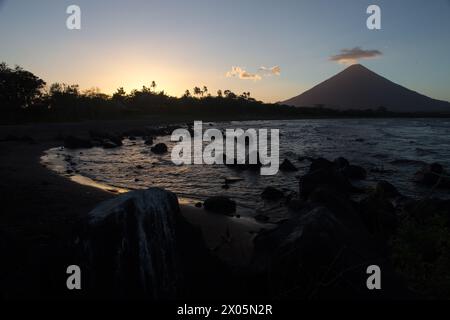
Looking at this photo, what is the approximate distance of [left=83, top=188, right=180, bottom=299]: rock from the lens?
→ 425cm

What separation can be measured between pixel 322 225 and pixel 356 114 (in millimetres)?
142766

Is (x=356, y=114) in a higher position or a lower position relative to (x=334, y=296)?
higher

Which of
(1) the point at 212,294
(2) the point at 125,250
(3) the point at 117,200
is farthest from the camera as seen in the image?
(1) the point at 212,294

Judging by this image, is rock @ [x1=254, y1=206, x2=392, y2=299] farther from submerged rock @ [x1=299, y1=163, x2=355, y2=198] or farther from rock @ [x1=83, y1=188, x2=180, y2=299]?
submerged rock @ [x1=299, y1=163, x2=355, y2=198]

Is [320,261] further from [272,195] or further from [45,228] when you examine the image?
[272,195]

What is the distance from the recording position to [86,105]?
207 ft

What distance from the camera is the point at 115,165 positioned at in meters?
20.4

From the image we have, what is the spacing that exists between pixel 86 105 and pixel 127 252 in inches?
2567

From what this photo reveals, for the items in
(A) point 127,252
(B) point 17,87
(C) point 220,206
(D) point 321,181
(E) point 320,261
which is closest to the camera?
(A) point 127,252

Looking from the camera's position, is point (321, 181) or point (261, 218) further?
point (321, 181)

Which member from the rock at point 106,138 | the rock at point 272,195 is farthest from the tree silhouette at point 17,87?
the rock at point 272,195

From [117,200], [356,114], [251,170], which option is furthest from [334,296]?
Answer: [356,114]

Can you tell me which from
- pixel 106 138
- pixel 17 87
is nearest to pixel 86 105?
pixel 17 87
